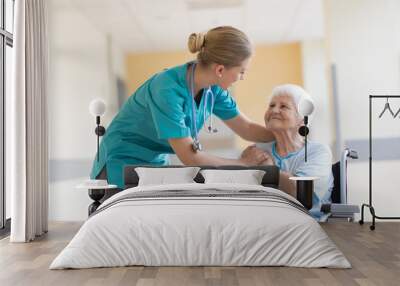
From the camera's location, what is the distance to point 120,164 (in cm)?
575

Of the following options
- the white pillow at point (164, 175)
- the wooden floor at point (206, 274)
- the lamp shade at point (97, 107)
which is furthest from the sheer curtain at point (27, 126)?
the white pillow at point (164, 175)

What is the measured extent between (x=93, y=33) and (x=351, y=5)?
266 centimetres

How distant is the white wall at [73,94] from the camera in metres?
5.96

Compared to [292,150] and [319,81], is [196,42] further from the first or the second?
[292,150]

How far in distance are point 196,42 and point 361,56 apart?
5.54 feet

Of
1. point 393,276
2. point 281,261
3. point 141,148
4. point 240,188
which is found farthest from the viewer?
point 141,148

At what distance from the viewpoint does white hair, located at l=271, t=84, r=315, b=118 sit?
229 inches

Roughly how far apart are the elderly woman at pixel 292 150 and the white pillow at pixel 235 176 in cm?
31

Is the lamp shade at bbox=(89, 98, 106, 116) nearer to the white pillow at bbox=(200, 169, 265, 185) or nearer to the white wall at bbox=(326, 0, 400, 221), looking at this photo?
the white pillow at bbox=(200, 169, 265, 185)

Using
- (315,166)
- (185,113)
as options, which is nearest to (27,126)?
(185,113)

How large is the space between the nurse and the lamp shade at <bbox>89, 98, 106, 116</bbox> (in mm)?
174

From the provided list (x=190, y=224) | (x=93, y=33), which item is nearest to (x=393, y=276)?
(x=190, y=224)

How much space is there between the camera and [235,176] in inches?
214

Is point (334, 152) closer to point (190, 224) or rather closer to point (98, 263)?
point (190, 224)
